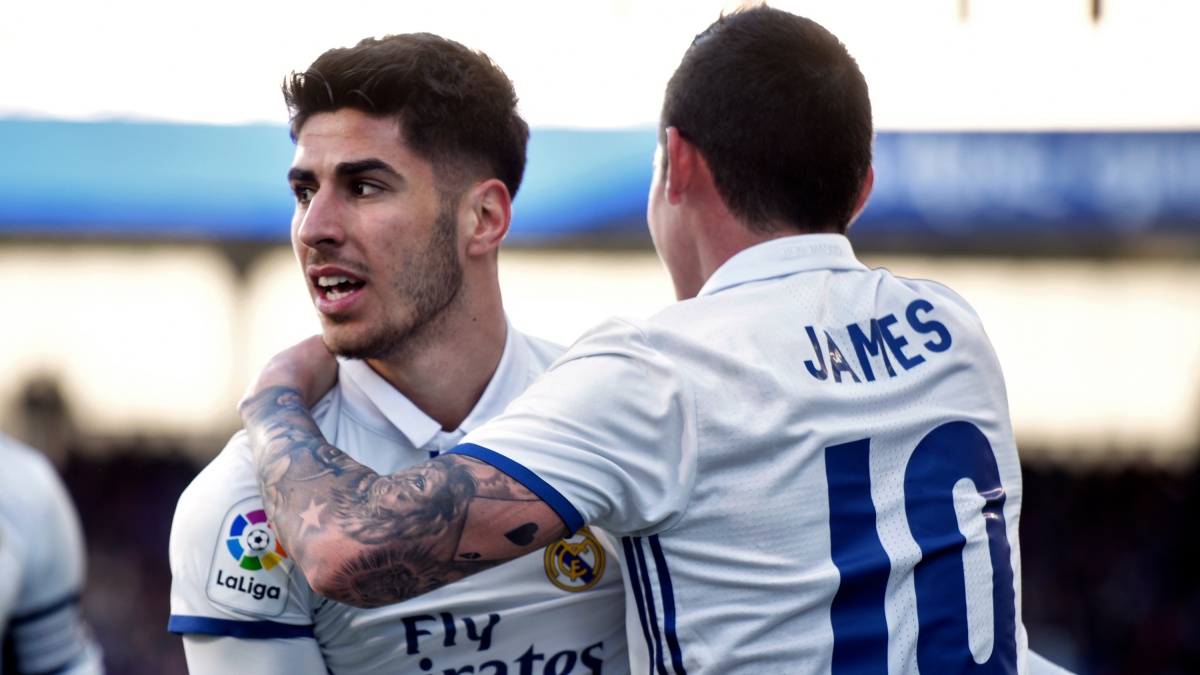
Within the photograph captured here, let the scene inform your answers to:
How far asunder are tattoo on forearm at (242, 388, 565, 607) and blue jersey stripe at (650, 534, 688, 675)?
0.17 m

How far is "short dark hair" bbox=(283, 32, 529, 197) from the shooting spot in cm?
232

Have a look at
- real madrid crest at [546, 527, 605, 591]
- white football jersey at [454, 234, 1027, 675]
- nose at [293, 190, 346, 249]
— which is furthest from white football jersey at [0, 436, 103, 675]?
white football jersey at [454, 234, 1027, 675]

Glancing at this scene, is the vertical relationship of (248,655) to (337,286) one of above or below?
below

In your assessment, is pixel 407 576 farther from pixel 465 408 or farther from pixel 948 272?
pixel 948 272

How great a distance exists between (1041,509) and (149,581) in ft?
26.8

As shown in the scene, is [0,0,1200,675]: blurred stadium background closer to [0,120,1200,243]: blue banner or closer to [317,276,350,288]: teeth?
[0,120,1200,243]: blue banner

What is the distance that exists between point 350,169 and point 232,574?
Answer: 755 millimetres

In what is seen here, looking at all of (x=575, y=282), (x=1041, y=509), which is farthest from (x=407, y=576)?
(x=1041, y=509)

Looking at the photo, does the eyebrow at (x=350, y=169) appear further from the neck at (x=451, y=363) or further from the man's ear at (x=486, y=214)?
the neck at (x=451, y=363)

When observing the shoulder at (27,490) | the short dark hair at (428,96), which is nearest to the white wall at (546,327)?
the shoulder at (27,490)

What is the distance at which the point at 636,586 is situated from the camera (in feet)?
6.32

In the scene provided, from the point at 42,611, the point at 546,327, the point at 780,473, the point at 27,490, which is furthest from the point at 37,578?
the point at 546,327

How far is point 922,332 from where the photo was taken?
2076 mm

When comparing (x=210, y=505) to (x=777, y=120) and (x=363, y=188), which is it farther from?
(x=777, y=120)
